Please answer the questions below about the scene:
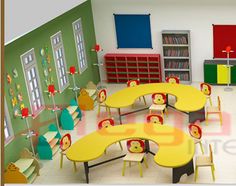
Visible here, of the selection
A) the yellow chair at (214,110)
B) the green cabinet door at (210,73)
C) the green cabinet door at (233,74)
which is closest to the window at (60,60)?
the yellow chair at (214,110)

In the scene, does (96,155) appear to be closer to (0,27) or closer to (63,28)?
(63,28)

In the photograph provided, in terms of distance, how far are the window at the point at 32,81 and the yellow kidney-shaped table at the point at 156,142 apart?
5.47ft

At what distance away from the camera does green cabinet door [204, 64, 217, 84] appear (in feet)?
35.8

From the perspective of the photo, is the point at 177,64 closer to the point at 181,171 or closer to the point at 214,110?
the point at 214,110

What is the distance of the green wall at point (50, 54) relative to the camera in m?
7.23

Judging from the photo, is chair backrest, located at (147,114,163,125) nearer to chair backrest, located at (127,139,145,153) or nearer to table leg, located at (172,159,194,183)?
chair backrest, located at (127,139,145,153)

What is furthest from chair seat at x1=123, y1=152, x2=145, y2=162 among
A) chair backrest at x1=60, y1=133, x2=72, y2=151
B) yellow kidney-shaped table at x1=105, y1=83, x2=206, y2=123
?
yellow kidney-shaped table at x1=105, y1=83, x2=206, y2=123

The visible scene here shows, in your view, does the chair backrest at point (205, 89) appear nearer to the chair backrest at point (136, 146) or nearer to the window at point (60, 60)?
the chair backrest at point (136, 146)

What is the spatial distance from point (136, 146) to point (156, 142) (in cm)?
40

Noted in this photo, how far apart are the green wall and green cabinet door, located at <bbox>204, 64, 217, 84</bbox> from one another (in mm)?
3438

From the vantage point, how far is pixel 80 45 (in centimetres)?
1082

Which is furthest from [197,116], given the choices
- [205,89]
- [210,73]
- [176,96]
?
[210,73]

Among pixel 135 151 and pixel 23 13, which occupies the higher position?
pixel 23 13

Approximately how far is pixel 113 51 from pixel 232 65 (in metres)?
3.69
